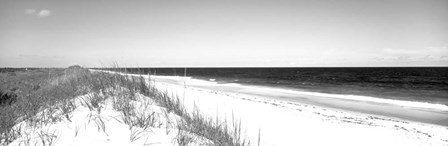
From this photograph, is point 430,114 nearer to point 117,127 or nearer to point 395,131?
point 395,131

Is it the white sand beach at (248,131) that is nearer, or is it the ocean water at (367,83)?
the white sand beach at (248,131)

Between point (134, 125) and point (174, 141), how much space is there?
0.62 meters

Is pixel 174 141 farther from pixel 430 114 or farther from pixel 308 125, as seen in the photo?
pixel 430 114

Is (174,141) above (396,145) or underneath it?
above

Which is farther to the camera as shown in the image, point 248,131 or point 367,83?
point 367,83

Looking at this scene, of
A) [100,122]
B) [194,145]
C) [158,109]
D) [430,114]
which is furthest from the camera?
[430,114]

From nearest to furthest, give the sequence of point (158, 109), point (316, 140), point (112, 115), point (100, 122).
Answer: point (100, 122), point (112, 115), point (158, 109), point (316, 140)

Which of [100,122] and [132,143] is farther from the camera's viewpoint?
[100,122]

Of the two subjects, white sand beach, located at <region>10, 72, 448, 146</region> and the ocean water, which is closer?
white sand beach, located at <region>10, 72, 448, 146</region>

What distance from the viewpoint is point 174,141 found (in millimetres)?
2535

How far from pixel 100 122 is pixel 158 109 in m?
1.14

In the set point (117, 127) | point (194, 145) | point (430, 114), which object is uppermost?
point (117, 127)

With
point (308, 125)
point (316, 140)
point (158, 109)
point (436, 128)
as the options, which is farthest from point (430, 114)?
point (158, 109)

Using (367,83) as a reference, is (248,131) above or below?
above
